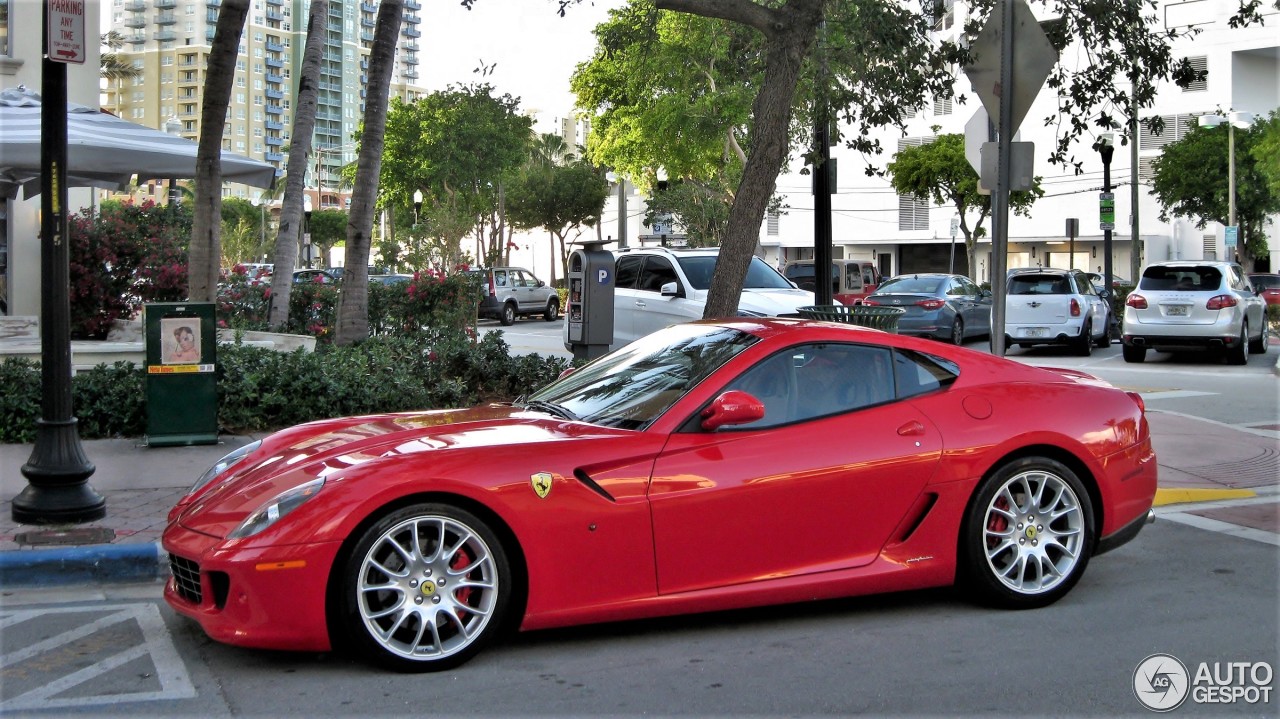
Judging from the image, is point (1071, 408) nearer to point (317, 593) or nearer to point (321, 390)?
point (317, 593)

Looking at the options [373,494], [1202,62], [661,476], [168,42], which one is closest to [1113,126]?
[661,476]

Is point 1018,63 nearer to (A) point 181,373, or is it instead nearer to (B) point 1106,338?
(A) point 181,373

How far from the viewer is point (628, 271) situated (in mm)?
17672

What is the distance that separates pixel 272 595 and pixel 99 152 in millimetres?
7385

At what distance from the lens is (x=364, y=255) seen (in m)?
12.5

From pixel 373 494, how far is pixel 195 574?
2.74ft

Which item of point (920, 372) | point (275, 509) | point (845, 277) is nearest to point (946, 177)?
point (845, 277)

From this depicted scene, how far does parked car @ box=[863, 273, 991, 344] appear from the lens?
22359mm

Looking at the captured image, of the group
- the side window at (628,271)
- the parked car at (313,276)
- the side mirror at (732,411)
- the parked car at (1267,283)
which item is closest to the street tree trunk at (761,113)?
the side mirror at (732,411)

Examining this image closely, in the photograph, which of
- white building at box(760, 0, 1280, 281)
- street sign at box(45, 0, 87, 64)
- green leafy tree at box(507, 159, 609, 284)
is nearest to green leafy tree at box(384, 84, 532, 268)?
green leafy tree at box(507, 159, 609, 284)

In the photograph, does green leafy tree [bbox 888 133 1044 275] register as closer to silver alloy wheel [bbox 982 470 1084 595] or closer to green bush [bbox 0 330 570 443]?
green bush [bbox 0 330 570 443]

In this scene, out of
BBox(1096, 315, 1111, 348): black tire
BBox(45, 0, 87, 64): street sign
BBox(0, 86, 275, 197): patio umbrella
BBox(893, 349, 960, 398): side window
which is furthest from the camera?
BBox(1096, 315, 1111, 348): black tire

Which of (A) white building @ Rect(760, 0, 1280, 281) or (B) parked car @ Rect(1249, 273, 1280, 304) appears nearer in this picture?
(B) parked car @ Rect(1249, 273, 1280, 304)

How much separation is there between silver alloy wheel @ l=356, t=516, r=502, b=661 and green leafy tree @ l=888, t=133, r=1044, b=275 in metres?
37.9
